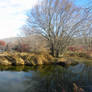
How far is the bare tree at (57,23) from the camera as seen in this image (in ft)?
39.4

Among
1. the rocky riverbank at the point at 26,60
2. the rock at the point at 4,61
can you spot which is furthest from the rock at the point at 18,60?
the rock at the point at 4,61

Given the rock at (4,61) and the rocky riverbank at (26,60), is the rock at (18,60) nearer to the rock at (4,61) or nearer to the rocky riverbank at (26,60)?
the rocky riverbank at (26,60)

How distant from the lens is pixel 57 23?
1296 centimetres

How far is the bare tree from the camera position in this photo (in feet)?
39.4

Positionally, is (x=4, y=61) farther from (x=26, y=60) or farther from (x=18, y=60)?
(x=26, y=60)

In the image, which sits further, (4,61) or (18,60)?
(18,60)

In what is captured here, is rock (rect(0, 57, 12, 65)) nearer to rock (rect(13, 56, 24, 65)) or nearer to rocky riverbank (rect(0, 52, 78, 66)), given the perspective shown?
rocky riverbank (rect(0, 52, 78, 66))

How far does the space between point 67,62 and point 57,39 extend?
3337 millimetres

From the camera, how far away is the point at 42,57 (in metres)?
11.7

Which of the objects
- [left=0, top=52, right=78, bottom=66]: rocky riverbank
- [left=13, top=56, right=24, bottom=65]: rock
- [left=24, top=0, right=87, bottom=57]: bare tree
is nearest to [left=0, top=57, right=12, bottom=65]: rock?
[left=0, top=52, right=78, bottom=66]: rocky riverbank

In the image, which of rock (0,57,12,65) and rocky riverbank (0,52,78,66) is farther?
rocky riverbank (0,52,78,66)

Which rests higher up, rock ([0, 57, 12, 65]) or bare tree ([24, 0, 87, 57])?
bare tree ([24, 0, 87, 57])

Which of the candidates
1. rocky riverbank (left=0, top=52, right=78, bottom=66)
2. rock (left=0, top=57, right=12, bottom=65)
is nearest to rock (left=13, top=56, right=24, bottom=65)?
rocky riverbank (left=0, top=52, right=78, bottom=66)

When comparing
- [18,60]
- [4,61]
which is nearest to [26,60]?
[18,60]
